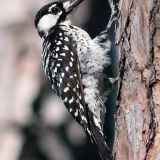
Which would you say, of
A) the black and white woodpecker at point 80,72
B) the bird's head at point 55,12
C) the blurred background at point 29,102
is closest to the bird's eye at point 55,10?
the bird's head at point 55,12

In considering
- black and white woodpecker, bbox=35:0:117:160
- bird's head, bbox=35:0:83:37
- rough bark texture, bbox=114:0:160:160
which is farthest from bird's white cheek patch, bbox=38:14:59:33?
rough bark texture, bbox=114:0:160:160

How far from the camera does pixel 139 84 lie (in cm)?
406

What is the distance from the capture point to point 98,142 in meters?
5.02

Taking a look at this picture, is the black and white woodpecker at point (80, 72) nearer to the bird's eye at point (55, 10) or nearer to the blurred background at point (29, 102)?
the bird's eye at point (55, 10)

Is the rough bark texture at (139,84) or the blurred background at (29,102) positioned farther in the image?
the blurred background at (29,102)

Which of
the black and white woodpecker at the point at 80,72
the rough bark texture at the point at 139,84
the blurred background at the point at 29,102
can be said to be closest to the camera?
the rough bark texture at the point at 139,84

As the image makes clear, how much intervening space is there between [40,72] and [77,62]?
6.15 ft

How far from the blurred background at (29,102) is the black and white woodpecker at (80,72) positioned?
3.25 feet

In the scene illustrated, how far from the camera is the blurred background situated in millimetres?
6855

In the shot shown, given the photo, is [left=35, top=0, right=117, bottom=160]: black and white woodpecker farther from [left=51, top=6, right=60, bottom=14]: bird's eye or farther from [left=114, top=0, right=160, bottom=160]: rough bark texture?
[left=114, top=0, right=160, bottom=160]: rough bark texture

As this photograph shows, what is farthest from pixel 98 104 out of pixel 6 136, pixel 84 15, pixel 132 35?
pixel 84 15

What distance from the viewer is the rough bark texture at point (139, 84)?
3957 mm

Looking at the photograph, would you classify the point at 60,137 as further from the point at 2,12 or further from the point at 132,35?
the point at 132,35

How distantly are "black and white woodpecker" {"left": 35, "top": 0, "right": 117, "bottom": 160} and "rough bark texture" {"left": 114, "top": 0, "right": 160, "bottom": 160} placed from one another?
2.84 ft
